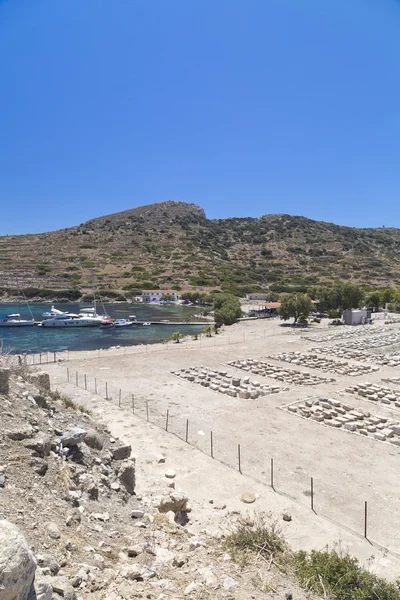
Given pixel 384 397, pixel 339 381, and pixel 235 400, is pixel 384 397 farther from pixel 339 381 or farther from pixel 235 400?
pixel 235 400

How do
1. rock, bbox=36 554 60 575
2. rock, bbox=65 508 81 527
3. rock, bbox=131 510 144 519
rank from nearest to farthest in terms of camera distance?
1. rock, bbox=36 554 60 575
2. rock, bbox=65 508 81 527
3. rock, bbox=131 510 144 519

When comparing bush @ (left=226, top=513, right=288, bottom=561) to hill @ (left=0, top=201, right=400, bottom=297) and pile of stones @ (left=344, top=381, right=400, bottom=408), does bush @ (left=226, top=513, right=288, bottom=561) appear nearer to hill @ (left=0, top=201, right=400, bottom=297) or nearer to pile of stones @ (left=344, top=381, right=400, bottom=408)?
pile of stones @ (left=344, top=381, right=400, bottom=408)

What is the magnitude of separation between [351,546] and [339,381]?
17.3 metres

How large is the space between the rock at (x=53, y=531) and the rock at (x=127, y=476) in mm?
3822

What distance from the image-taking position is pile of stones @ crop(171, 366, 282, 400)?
21312 mm

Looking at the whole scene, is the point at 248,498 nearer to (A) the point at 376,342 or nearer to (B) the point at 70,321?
(A) the point at 376,342

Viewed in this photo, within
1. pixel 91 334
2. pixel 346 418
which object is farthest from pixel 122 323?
pixel 346 418

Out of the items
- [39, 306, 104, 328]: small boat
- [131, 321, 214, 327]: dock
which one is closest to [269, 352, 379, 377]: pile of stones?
[131, 321, 214, 327]: dock

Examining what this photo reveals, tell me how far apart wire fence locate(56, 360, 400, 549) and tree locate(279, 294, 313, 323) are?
38.5 meters

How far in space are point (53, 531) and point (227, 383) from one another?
18.5 m

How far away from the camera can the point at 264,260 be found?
465 feet

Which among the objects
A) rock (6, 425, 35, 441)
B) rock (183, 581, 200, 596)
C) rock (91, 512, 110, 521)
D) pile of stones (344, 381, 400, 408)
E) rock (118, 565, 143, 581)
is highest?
rock (6, 425, 35, 441)

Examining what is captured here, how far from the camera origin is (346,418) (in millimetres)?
17641

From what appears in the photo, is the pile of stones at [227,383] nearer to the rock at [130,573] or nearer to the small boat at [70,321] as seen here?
the rock at [130,573]
